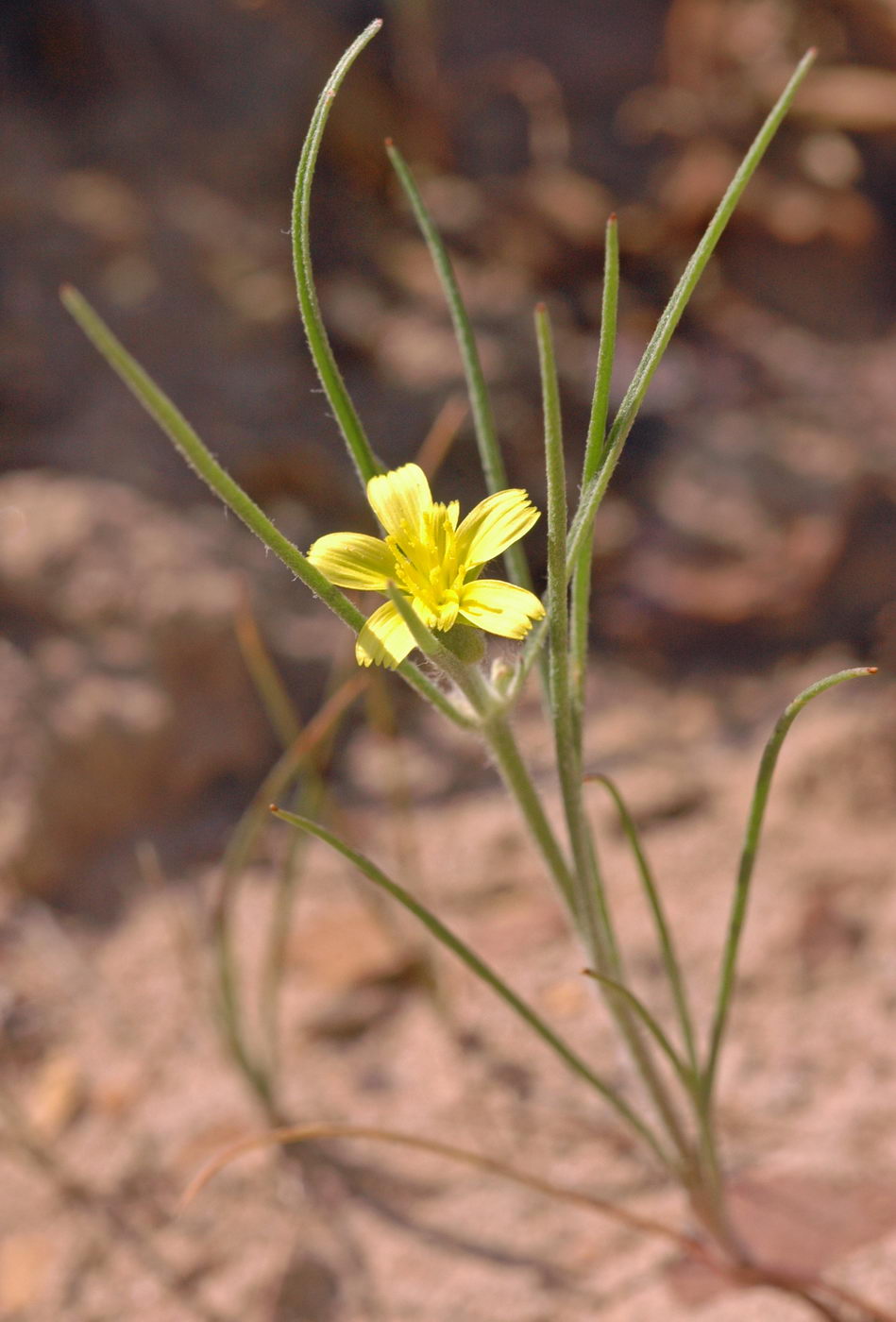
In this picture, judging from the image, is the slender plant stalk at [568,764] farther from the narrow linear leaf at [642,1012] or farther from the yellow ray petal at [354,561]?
the yellow ray petal at [354,561]

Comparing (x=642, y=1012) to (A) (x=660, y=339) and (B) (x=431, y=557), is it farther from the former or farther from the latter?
(A) (x=660, y=339)

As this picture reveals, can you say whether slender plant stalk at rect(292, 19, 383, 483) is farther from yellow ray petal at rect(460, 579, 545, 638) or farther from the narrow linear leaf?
the narrow linear leaf

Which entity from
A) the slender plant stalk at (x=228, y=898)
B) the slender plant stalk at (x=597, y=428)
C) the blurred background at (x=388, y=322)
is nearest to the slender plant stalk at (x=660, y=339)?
the slender plant stalk at (x=597, y=428)

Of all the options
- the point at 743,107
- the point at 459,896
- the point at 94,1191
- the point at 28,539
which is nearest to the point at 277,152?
the point at 743,107

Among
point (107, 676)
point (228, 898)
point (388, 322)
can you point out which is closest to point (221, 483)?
point (228, 898)

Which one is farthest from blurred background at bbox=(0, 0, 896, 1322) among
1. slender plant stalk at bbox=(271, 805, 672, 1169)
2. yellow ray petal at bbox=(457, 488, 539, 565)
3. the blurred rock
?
yellow ray petal at bbox=(457, 488, 539, 565)

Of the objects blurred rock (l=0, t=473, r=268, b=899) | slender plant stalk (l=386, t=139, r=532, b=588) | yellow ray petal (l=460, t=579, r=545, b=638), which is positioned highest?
slender plant stalk (l=386, t=139, r=532, b=588)
